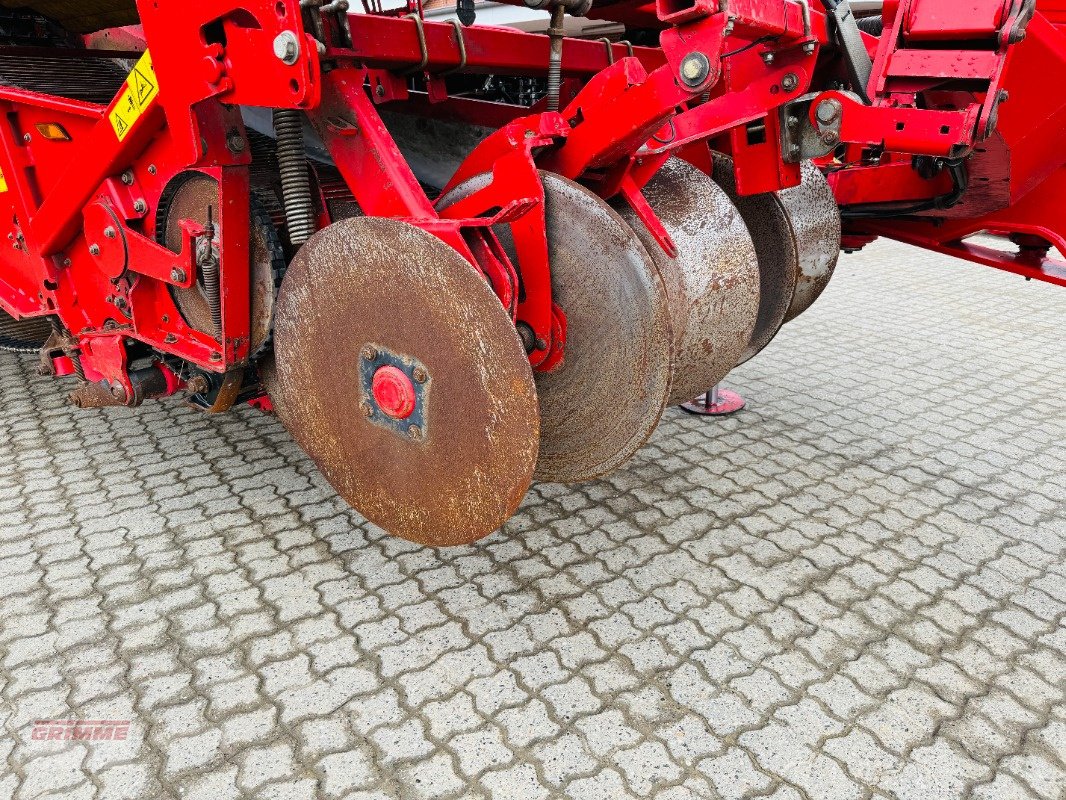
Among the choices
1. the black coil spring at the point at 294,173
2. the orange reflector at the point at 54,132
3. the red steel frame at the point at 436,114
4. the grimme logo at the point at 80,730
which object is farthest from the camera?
the orange reflector at the point at 54,132

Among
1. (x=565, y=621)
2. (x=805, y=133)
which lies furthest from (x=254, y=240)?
(x=805, y=133)

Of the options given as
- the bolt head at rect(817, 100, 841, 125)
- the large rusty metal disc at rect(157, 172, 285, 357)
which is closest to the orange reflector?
the large rusty metal disc at rect(157, 172, 285, 357)

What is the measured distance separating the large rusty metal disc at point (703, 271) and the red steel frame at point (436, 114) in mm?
140

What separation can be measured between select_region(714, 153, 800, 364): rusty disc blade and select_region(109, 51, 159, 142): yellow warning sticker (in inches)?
69.1

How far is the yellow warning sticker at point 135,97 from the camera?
2.08 metres

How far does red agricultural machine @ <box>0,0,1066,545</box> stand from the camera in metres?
1.75

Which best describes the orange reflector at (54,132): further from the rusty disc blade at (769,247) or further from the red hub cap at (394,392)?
the rusty disc blade at (769,247)

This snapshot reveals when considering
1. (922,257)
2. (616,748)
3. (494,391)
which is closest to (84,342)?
(494,391)

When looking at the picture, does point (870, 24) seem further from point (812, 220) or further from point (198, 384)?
point (198, 384)

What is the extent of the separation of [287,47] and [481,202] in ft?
1.81

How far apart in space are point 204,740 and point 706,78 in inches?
73.9

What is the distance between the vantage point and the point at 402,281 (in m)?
1.76

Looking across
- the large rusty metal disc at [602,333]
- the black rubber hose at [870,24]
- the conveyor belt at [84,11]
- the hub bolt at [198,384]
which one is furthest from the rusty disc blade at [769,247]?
the conveyor belt at [84,11]

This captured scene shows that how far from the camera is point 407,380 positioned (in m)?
1.85
